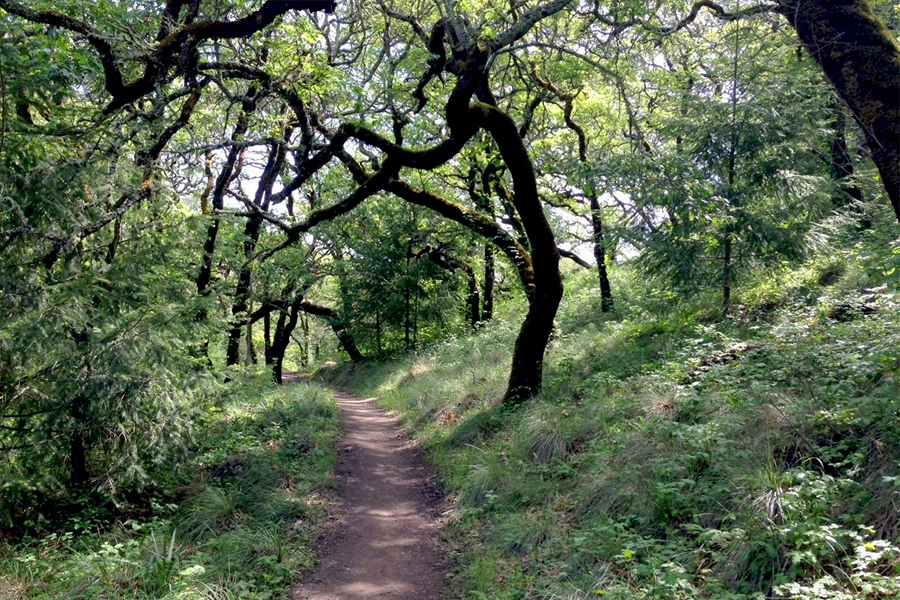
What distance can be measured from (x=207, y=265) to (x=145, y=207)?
3.35m

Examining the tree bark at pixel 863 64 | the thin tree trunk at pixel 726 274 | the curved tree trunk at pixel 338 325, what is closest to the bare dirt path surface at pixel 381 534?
the thin tree trunk at pixel 726 274

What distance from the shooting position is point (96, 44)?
19.0ft

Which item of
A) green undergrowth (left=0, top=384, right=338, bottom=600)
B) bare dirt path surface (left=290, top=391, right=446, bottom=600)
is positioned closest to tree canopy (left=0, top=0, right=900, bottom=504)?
green undergrowth (left=0, top=384, right=338, bottom=600)

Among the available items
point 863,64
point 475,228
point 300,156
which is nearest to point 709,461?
point 863,64

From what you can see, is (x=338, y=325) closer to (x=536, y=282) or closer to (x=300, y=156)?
(x=300, y=156)

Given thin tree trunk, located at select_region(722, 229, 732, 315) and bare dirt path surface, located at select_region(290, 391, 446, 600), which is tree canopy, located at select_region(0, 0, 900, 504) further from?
bare dirt path surface, located at select_region(290, 391, 446, 600)

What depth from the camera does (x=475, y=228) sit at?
1042 centimetres

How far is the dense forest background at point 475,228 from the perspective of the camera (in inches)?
192

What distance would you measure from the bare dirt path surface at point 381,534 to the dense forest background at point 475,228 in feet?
1.71

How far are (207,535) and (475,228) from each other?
6.44 metres

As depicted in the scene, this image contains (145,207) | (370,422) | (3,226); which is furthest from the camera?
(370,422)

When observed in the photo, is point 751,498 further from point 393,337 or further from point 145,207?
point 393,337

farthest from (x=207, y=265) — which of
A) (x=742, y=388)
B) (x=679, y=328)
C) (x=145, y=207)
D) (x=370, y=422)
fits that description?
(x=742, y=388)

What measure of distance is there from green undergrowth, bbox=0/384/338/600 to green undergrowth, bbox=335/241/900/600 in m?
1.73
